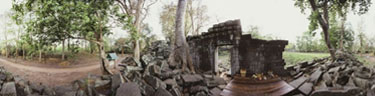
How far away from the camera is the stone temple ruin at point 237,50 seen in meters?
5.84

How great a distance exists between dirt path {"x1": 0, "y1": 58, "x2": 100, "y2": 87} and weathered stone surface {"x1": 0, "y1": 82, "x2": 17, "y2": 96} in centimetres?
28

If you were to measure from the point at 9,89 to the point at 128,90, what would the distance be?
199 cm

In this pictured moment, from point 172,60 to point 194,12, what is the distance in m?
9.25

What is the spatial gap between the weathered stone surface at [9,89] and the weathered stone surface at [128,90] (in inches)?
66.5

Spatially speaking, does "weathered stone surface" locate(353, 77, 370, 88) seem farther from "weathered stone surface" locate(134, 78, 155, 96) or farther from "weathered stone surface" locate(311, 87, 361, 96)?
"weathered stone surface" locate(134, 78, 155, 96)


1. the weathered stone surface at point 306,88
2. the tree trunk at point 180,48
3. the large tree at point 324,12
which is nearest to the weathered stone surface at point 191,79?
the tree trunk at point 180,48

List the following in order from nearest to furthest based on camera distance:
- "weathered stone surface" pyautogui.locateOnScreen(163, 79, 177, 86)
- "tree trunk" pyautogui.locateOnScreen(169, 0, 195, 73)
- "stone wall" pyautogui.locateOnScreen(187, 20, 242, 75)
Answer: "weathered stone surface" pyautogui.locateOnScreen(163, 79, 177, 86) → "stone wall" pyautogui.locateOnScreen(187, 20, 242, 75) → "tree trunk" pyautogui.locateOnScreen(169, 0, 195, 73)

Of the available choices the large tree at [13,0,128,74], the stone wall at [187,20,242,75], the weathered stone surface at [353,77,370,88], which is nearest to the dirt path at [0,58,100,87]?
the large tree at [13,0,128,74]

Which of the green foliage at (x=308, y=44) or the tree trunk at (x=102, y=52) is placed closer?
the tree trunk at (x=102, y=52)

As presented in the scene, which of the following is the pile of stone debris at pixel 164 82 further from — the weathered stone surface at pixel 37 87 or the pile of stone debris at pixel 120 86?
the weathered stone surface at pixel 37 87

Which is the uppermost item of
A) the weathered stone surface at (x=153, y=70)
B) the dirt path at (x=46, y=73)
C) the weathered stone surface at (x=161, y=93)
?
the dirt path at (x=46, y=73)

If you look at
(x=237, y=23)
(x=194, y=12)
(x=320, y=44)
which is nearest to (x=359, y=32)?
(x=320, y=44)

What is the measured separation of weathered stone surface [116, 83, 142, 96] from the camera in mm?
3338

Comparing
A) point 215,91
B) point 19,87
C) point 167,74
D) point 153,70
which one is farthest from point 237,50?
point 19,87
